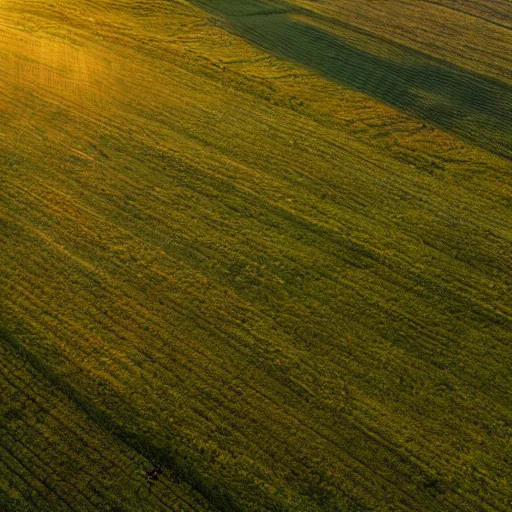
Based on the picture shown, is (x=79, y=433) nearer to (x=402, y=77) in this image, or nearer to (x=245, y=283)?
(x=245, y=283)

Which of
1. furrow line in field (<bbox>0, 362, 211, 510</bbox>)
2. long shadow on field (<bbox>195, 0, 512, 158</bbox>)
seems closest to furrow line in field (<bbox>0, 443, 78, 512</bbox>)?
furrow line in field (<bbox>0, 362, 211, 510</bbox>)

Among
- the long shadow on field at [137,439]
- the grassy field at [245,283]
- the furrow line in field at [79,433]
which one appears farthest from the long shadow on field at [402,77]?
the furrow line in field at [79,433]

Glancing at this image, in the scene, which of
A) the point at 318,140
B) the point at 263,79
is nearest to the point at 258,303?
the point at 318,140

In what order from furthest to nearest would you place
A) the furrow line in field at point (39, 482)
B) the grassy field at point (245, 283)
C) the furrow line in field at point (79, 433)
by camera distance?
the grassy field at point (245, 283) → the furrow line in field at point (79, 433) → the furrow line in field at point (39, 482)

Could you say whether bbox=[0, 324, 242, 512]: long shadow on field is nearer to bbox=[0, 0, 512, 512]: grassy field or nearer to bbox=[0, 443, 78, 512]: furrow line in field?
bbox=[0, 0, 512, 512]: grassy field

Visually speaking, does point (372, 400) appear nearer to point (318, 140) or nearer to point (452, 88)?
point (318, 140)

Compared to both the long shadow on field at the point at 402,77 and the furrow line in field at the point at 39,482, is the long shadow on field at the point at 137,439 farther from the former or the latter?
the long shadow on field at the point at 402,77

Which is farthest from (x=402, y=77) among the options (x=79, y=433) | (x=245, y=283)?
(x=79, y=433)
